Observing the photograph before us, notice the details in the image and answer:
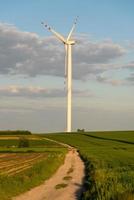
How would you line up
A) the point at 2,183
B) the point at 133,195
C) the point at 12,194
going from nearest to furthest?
1. the point at 133,195
2. the point at 12,194
3. the point at 2,183

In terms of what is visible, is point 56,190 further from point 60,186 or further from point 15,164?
point 15,164

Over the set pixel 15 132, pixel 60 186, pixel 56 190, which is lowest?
pixel 56 190

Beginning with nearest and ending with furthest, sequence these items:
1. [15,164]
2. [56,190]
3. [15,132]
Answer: [56,190] → [15,164] → [15,132]

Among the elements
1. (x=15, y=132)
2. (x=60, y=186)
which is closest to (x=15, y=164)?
(x=60, y=186)

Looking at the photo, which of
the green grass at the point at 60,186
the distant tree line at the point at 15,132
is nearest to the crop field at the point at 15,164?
the green grass at the point at 60,186

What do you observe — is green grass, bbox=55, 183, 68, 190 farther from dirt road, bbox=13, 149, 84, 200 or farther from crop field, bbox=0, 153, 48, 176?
crop field, bbox=0, 153, 48, 176

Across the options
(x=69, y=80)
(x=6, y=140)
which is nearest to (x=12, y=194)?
(x=69, y=80)

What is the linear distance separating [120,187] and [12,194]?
5.60 metres

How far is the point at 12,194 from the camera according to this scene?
2595 centimetres

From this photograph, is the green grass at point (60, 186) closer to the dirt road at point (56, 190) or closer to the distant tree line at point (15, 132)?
the dirt road at point (56, 190)

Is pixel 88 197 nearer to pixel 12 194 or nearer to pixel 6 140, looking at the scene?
pixel 12 194

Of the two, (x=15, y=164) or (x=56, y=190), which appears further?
(x=15, y=164)

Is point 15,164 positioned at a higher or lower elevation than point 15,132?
lower

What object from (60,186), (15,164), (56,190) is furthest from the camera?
(15,164)
